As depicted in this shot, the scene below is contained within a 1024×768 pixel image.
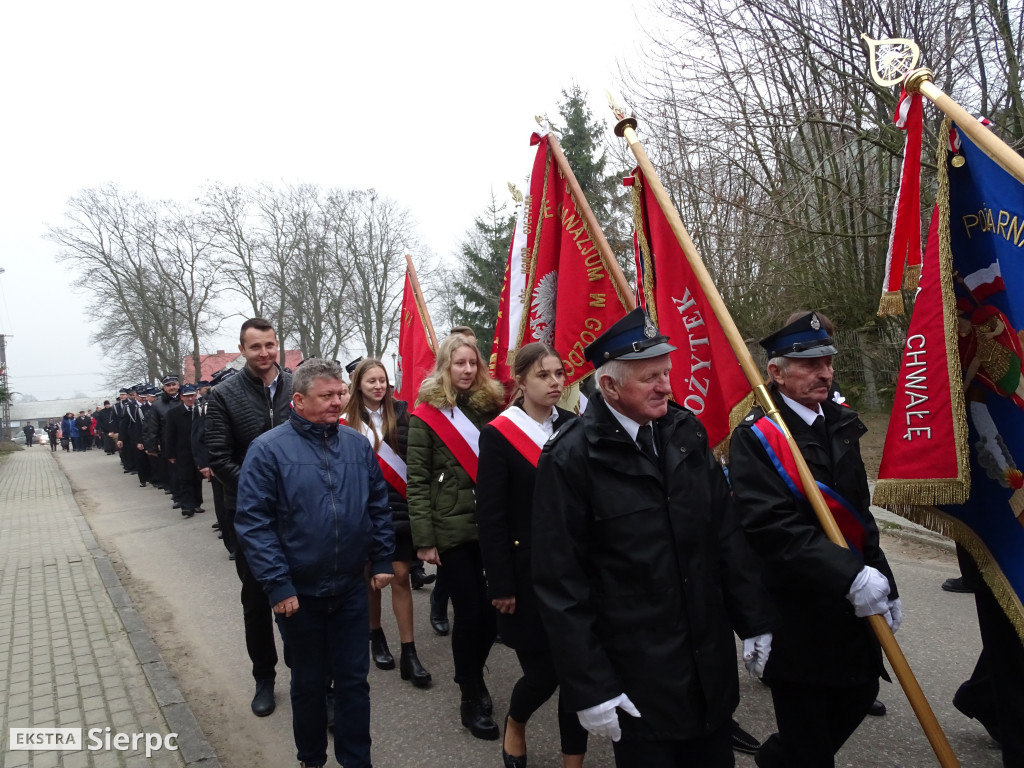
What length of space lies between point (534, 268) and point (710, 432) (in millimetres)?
1819

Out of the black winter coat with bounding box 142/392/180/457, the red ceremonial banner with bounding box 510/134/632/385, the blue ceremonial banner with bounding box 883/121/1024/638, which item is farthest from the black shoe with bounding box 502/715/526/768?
the black winter coat with bounding box 142/392/180/457

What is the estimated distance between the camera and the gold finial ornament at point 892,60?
114 inches

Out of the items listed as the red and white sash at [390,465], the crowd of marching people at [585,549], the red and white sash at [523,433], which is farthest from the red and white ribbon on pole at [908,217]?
the red and white sash at [390,465]

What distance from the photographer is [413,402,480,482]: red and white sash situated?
12.9 feet

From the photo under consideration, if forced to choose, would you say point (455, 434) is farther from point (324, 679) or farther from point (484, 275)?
point (484, 275)

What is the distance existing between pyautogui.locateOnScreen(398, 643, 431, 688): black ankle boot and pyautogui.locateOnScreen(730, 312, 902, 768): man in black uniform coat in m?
2.17

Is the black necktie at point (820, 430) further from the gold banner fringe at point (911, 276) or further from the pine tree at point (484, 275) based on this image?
the pine tree at point (484, 275)

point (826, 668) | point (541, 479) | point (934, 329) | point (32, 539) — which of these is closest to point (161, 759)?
point (541, 479)

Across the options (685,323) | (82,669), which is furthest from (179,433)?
(685,323)

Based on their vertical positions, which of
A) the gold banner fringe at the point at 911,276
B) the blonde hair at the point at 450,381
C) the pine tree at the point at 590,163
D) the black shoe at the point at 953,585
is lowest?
the black shoe at the point at 953,585

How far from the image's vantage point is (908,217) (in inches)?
114

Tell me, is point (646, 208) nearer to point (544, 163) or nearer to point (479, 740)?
point (544, 163)

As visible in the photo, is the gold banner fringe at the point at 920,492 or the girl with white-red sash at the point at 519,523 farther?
the girl with white-red sash at the point at 519,523

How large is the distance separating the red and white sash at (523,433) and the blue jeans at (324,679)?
3.52 feet
